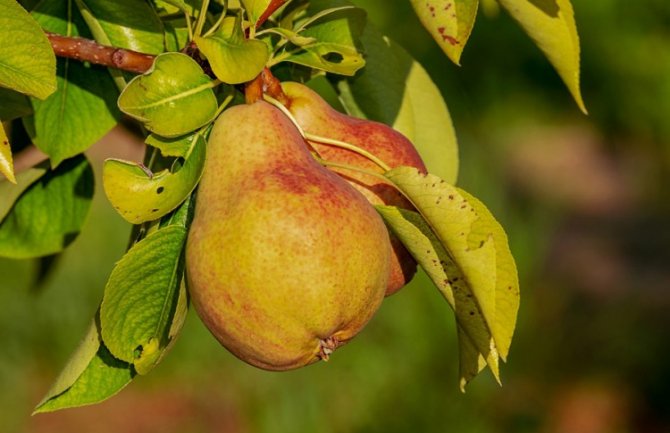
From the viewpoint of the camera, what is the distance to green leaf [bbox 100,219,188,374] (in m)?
0.75

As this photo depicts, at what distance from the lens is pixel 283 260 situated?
0.68 m

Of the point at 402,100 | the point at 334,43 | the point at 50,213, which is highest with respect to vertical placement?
the point at 334,43

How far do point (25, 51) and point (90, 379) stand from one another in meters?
0.25

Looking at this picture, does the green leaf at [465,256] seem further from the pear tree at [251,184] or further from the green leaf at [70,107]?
the green leaf at [70,107]

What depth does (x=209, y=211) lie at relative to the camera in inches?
28.6

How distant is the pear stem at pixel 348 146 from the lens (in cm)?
80

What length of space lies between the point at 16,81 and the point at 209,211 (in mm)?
143

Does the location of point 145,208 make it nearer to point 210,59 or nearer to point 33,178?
point 210,59

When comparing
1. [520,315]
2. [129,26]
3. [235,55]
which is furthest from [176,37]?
[520,315]

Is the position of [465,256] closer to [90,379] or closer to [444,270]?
[444,270]

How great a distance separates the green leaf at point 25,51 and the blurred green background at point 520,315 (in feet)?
8.11

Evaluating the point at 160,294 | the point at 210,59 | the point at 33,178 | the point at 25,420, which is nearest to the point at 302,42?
the point at 210,59

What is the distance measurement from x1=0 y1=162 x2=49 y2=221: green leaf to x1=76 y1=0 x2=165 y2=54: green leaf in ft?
0.60

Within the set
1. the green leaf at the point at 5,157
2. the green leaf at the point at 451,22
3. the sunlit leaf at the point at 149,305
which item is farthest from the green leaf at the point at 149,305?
the green leaf at the point at 451,22
